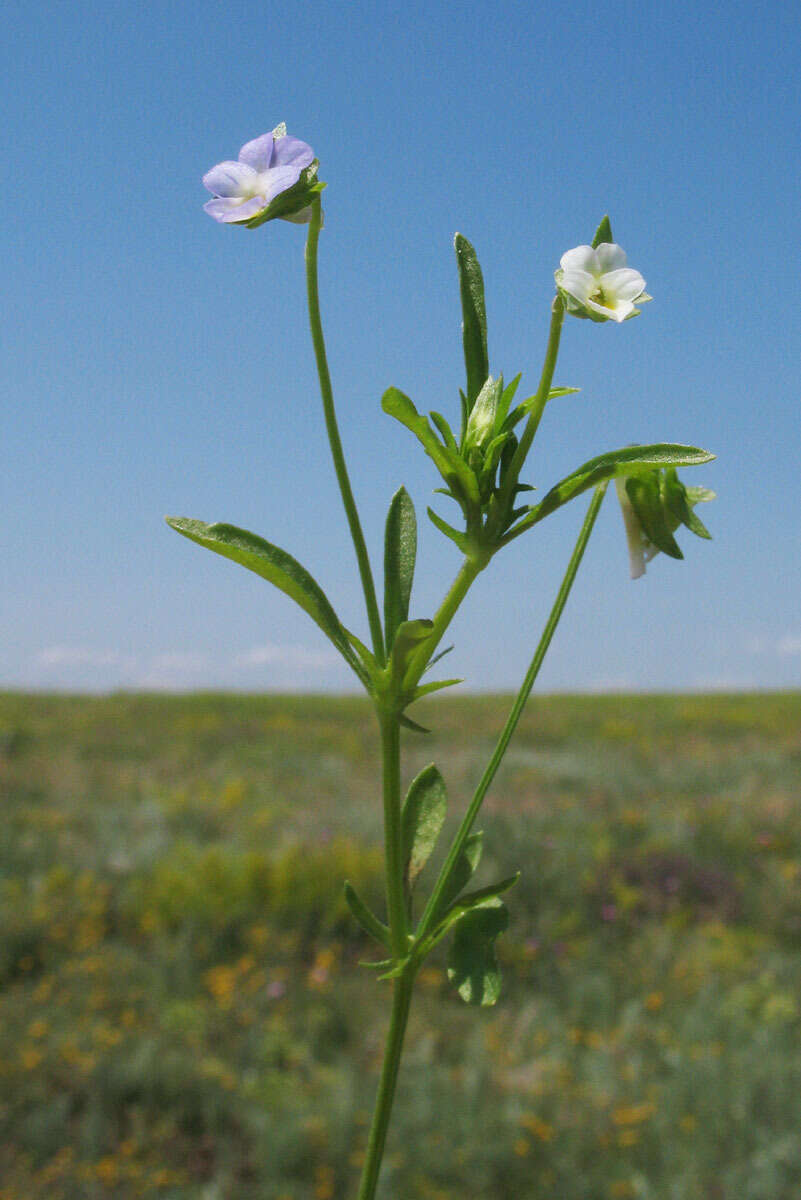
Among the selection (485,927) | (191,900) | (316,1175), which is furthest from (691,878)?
(485,927)

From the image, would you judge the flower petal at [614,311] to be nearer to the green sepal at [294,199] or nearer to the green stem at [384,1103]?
the green sepal at [294,199]

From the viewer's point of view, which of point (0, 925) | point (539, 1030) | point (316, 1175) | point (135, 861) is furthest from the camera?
point (135, 861)

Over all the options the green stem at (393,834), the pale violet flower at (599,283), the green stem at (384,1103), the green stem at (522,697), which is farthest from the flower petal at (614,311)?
the green stem at (384,1103)

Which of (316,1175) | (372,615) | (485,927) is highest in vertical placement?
(372,615)

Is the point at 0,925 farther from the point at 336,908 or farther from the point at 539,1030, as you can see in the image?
the point at 539,1030

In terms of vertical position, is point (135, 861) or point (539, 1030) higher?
point (135, 861)

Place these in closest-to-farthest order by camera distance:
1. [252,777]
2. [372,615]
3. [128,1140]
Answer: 1. [372,615]
2. [128,1140]
3. [252,777]

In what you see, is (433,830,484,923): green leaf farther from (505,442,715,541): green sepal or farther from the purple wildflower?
the purple wildflower
